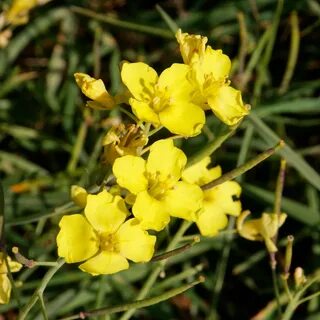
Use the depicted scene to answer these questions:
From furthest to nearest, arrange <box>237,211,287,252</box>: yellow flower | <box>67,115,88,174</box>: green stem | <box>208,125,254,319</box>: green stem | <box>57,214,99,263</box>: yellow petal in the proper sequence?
<box>67,115,88,174</box>: green stem < <box>208,125,254,319</box>: green stem < <box>237,211,287,252</box>: yellow flower < <box>57,214,99,263</box>: yellow petal

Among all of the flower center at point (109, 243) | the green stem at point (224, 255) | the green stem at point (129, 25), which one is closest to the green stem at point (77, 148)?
the green stem at point (129, 25)

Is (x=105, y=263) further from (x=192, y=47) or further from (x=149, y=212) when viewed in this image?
(x=192, y=47)

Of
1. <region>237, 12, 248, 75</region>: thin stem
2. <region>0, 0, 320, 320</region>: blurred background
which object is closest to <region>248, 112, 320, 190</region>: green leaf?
<region>0, 0, 320, 320</region>: blurred background

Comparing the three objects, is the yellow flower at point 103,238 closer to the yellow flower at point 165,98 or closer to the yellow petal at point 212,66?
the yellow flower at point 165,98

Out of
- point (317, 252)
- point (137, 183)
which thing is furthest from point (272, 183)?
point (137, 183)

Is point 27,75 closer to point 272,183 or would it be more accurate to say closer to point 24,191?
point 24,191

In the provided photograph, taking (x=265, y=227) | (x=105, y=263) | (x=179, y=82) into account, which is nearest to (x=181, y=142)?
(x=265, y=227)

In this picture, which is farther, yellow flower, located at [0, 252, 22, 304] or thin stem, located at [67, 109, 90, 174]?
thin stem, located at [67, 109, 90, 174]

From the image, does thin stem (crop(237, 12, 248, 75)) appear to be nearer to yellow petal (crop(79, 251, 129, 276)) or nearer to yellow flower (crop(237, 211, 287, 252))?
yellow flower (crop(237, 211, 287, 252))
